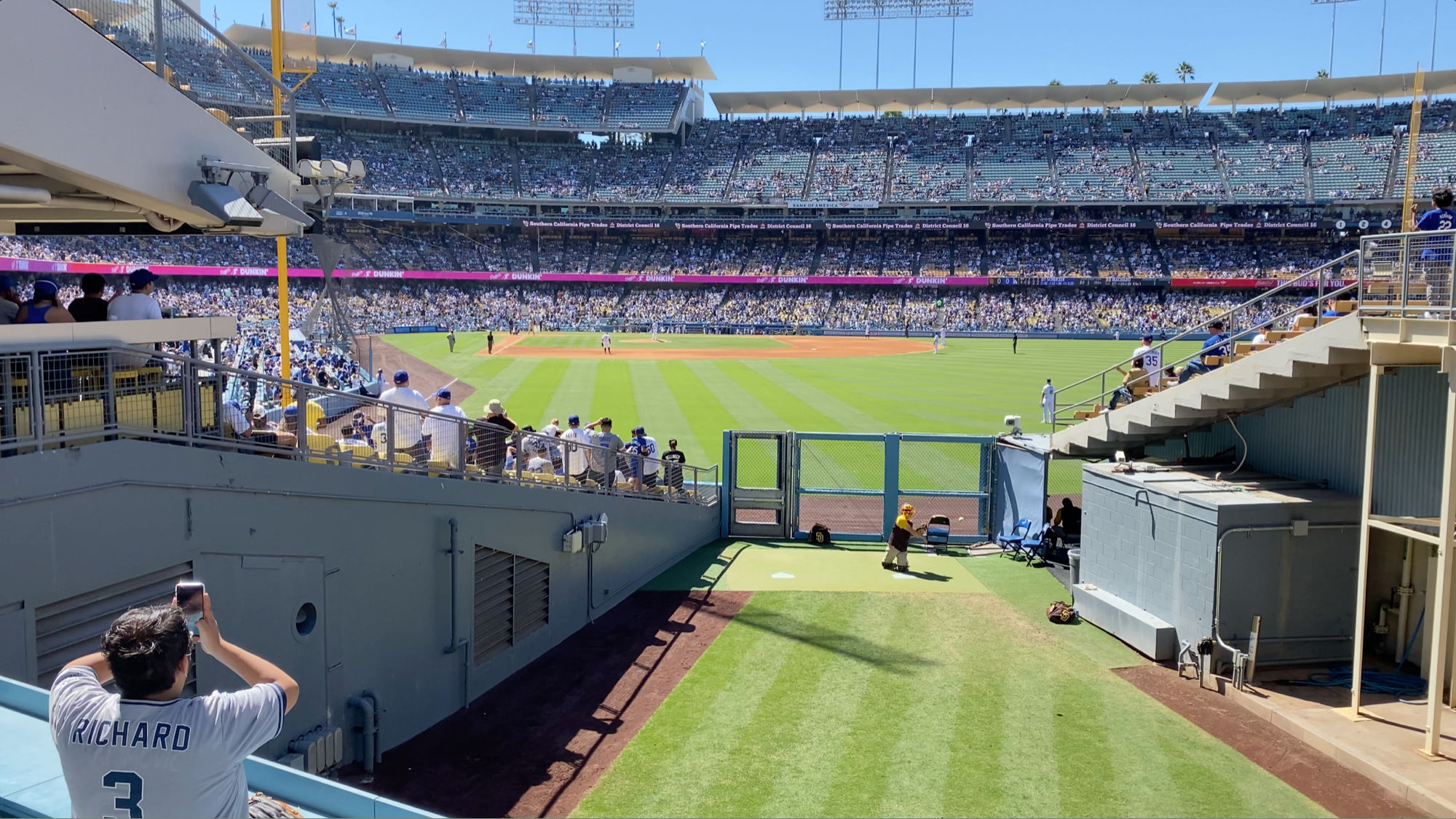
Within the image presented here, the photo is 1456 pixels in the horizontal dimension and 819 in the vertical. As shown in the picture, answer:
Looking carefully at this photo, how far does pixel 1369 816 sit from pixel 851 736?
422cm

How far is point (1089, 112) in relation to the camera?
3066 inches

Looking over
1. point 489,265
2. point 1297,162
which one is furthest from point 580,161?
point 1297,162

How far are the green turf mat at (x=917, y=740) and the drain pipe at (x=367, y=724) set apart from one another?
81.7 inches

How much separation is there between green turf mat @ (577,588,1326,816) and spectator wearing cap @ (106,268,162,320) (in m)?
5.38

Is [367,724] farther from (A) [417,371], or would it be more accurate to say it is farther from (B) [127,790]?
(A) [417,371]

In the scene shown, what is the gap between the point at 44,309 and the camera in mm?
7043

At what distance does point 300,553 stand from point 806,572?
28.4 feet

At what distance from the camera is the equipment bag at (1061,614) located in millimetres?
12484

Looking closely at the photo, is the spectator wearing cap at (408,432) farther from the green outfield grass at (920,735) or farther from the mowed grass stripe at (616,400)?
the mowed grass stripe at (616,400)

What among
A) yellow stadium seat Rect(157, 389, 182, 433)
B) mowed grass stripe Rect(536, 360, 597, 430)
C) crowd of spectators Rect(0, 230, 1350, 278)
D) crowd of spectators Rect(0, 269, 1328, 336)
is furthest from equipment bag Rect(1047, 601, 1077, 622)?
crowd of spectators Rect(0, 230, 1350, 278)

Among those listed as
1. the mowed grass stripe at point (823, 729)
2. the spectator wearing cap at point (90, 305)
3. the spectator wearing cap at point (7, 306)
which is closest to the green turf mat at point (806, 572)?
the mowed grass stripe at point (823, 729)

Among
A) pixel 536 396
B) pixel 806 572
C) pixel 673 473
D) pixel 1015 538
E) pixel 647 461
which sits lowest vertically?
pixel 806 572

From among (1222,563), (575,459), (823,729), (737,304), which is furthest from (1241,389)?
(737,304)

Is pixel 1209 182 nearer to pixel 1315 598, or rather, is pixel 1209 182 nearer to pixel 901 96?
pixel 901 96
